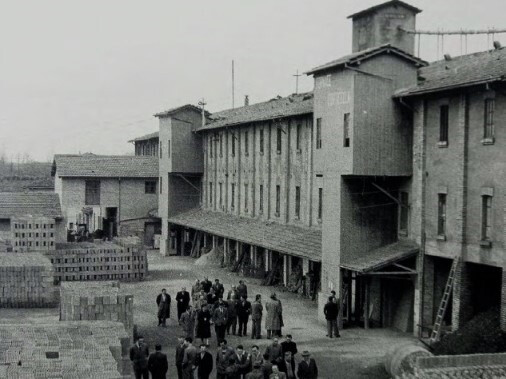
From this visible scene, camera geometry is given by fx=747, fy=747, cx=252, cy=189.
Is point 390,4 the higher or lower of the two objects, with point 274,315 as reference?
higher

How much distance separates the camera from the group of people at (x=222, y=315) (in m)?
24.4

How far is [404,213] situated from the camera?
91.0ft

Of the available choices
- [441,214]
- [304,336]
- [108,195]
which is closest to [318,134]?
[441,214]

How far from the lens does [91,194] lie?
57.5 m

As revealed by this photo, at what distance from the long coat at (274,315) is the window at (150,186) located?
34.9 metres

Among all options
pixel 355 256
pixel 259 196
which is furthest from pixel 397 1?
pixel 259 196

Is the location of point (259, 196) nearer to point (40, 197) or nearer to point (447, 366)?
point (40, 197)

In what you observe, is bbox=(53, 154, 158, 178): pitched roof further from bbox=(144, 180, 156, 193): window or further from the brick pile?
the brick pile

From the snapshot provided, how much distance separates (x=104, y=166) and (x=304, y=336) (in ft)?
116

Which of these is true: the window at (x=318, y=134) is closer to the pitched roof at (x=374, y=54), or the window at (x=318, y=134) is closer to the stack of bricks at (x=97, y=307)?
the pitched roof at (x=374, y=54)

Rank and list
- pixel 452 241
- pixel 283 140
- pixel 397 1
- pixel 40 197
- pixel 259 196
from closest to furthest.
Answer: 1. pixel 452 241
2. pixel 397 1
3. pixel 283 140
4. pixel 259 196
5. pixel 40 197

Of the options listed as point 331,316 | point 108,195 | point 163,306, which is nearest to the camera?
point 331,316

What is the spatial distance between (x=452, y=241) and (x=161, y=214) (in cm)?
3297

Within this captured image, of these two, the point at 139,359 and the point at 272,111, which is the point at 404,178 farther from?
the point at 272,111
